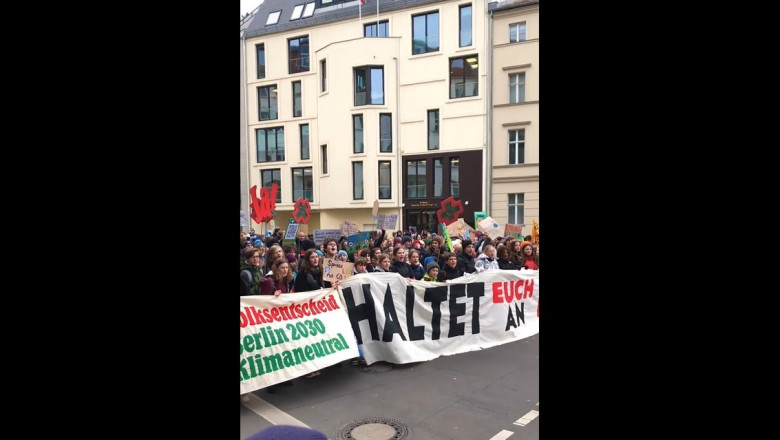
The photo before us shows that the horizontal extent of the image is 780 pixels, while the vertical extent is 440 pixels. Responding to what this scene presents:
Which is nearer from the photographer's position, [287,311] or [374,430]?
[374,430]

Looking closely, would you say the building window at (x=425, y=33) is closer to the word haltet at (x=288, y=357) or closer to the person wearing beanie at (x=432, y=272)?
the person wearing beanie at (x=432, y=272)

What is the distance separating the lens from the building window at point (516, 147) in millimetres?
27188

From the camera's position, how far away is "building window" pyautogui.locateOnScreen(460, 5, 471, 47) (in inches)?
1102

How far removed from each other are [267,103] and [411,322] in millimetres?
29784

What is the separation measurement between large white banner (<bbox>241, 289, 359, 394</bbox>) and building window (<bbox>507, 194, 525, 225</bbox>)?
2242cm

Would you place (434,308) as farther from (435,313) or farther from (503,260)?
(503,260)

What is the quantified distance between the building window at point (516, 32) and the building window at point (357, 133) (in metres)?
9.73

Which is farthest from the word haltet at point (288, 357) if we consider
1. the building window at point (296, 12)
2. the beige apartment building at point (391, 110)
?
the building window at point (296, 12)

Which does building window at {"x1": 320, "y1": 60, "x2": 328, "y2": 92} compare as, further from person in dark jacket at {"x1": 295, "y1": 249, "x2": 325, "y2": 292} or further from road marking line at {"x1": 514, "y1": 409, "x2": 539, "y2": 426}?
road marking line at {"x1": 514, "y1": 409, "x2": 539, "y2": 426}

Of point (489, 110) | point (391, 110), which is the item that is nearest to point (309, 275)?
point (489, 110)

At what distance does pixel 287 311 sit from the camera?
5.64m
